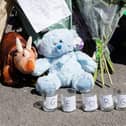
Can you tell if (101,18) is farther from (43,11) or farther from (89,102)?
(89,102)

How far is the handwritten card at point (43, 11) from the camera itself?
3.99 metres

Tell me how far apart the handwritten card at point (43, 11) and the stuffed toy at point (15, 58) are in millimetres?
195

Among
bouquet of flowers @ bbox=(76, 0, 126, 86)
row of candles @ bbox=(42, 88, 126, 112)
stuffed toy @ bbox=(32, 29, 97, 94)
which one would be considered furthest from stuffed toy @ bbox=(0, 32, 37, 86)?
bouquet of flowers @ bbox=(76, 0, 126, 86)

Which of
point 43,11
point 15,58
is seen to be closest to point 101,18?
point 43,11

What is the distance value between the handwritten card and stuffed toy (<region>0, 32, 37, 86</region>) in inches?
7.7

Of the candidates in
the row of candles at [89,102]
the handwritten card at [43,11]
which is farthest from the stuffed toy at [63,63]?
the row of candles at [89,102]

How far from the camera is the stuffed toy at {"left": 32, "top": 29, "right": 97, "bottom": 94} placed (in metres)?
3.80

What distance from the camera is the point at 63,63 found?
3.95m

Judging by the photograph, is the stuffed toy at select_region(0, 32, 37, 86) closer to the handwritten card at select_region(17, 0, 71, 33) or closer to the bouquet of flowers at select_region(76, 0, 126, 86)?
the handwritten card at select_region(17, 0, 71, 33)

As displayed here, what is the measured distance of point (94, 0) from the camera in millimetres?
4012

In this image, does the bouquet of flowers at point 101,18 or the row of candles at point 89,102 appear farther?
the bouquet of flowers at point 101,18

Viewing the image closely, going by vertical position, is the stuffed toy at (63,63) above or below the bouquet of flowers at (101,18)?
below

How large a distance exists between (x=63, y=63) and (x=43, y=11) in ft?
1.65

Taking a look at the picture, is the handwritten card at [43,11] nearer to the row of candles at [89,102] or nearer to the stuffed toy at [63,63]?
the stuffed toy at [63,63]
